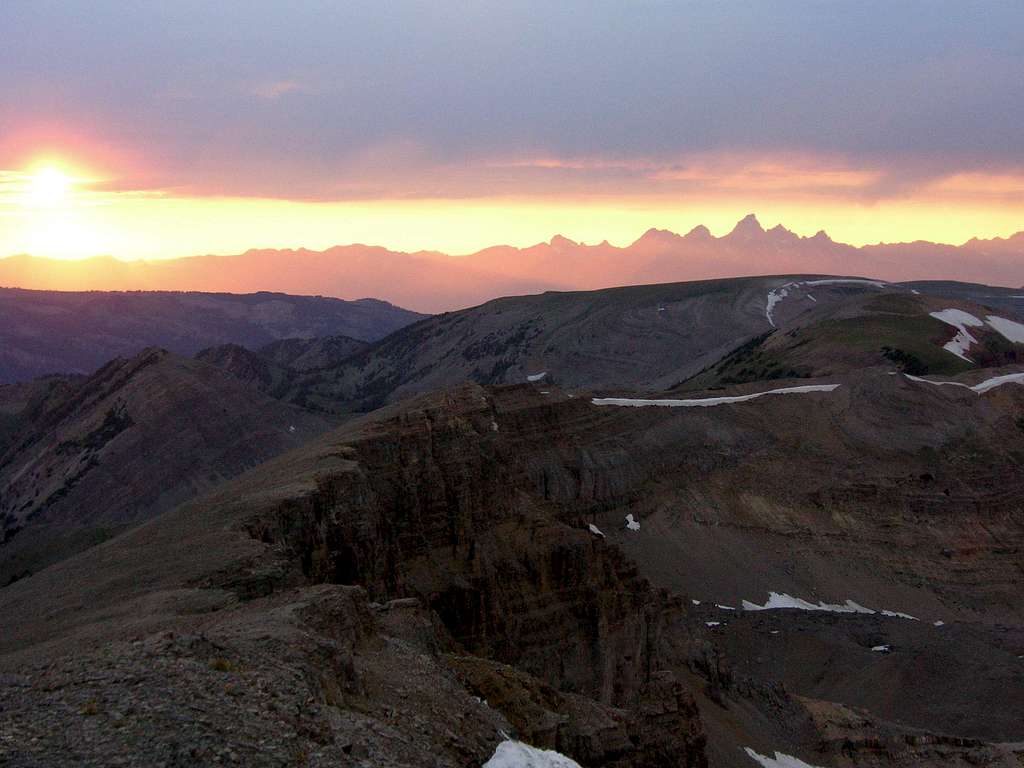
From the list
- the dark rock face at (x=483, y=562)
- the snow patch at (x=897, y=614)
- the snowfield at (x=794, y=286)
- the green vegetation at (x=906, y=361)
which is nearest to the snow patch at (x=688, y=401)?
the green vegetation at (x=906, y=361)

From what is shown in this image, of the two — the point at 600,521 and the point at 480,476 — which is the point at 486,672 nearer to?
the point at 480,476

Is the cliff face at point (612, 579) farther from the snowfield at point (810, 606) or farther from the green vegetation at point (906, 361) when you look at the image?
the green vegetation at point (906, 361)

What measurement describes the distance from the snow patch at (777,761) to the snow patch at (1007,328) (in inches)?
3357

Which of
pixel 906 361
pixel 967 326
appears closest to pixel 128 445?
pixel 906 361

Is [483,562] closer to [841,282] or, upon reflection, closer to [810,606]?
[810,606]

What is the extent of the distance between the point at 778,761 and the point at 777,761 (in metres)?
0.05

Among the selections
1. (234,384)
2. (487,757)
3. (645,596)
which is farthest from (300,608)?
(234,384)

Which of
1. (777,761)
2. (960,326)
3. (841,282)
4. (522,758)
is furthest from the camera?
(841,282)

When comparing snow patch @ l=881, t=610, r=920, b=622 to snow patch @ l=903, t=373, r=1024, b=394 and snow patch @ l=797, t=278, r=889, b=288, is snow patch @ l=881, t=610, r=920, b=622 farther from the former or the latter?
snow patch @ l=797, t=278, r=889, b=288

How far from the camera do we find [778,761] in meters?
36.1

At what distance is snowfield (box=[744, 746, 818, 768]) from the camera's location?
35312 mm

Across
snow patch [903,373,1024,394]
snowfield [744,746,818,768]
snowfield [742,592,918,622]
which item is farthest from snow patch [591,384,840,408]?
snowfield [744,746,818,768]

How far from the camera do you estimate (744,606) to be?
5662 centimetres

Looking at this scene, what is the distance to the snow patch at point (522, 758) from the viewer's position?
18.7 m
